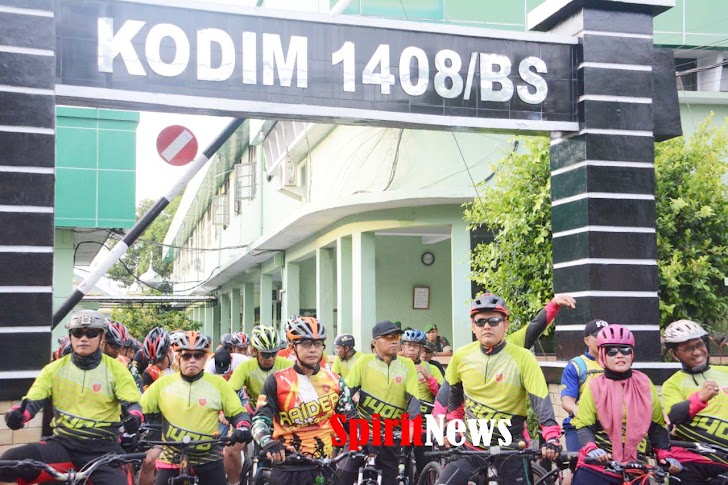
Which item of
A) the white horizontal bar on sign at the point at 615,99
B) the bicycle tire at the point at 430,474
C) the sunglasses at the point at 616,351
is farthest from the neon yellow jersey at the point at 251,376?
the white horizontal bar on sign at the point at 615,99

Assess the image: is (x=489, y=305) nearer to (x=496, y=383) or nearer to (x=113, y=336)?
(x=496, y=383)

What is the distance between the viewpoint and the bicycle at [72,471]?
6455mm

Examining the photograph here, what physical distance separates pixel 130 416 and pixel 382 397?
10.4ft

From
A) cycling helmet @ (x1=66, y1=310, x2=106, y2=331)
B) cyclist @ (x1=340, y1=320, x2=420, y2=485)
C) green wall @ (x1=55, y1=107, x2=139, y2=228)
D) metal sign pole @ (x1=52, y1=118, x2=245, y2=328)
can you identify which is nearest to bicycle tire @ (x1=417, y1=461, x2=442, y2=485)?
cyclist @ (x1=340, y1=320, x2=420, y2=485)

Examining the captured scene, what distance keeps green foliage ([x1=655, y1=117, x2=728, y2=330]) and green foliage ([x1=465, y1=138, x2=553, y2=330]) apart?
1.60 m

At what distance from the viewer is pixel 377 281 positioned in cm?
2284

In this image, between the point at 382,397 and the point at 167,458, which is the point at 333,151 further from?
the point at 167,458

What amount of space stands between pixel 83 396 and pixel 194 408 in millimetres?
1131

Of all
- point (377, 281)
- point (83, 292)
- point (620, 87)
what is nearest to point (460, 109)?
point (620, 87)

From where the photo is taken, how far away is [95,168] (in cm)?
2220

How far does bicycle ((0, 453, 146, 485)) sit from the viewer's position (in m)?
6.46

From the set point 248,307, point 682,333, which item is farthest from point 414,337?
point 248,307

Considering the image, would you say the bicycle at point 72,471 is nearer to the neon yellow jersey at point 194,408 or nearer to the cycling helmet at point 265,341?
the neon yellow jersey at point 194,408

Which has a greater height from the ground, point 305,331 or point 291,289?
point 291,289
